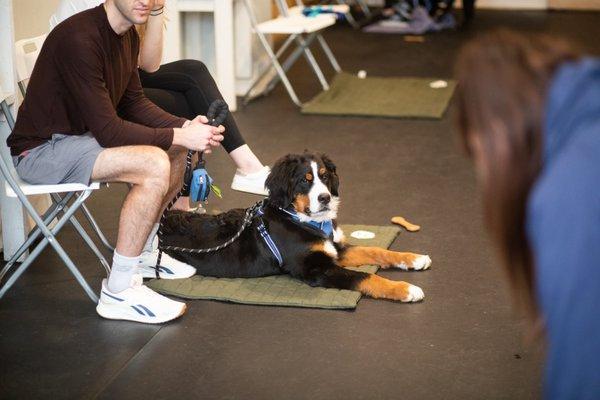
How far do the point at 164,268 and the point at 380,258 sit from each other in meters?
0.83

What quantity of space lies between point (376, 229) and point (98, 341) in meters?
1.41

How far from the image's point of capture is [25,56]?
3.41 m

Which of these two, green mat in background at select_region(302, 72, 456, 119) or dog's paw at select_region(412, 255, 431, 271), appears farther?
green mat in background at select_region(302, 72, 456, 119)

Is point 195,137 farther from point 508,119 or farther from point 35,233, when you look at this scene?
point 508,119

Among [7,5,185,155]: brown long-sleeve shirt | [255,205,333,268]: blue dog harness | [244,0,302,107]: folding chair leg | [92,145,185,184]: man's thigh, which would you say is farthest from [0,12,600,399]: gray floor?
[244,0,302,107]: folding chair leg

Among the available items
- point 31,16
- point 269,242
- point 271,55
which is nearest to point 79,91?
point 269,242

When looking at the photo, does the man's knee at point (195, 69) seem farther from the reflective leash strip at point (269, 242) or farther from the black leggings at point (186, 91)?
the reflective leash strip at point (269, 242)

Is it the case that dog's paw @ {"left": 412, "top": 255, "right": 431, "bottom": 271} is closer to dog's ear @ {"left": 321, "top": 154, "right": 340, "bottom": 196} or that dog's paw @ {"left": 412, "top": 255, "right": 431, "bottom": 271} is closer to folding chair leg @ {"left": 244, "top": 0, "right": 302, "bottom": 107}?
dog's ear @ {"left": 321, "top": 154, "right": 340, "bottom": 196}

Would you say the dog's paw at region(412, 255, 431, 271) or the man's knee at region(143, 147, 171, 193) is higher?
the man's knee at region(143, 147, 171, 193)

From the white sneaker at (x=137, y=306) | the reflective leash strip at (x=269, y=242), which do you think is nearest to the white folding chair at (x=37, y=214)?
the white sneaker at (x=137, y=306)

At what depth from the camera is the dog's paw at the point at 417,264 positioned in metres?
3.49

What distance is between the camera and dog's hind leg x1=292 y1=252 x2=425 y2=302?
3221mm

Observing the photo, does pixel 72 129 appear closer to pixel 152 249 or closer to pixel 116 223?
pixel 152 249

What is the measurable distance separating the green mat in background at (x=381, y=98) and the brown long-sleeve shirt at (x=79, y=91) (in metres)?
2.98
